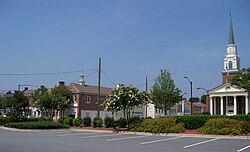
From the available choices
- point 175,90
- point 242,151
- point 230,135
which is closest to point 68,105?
point 175,90

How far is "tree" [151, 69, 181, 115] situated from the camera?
45906 mm

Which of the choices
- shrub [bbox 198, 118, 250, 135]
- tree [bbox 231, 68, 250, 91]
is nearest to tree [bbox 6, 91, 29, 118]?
shrub [bbox 198, 118, 250, 135]

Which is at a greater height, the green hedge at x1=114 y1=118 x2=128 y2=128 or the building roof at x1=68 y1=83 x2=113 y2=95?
the building roof at x1=68 y1=83 x2=113 y2=95

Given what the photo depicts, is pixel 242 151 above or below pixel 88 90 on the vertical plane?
below

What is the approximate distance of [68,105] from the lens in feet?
183

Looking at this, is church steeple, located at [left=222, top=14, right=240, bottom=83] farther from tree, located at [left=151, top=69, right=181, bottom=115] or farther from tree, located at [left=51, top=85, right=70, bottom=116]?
tree, located at [left=51, top=85, right=70, bottom=116]

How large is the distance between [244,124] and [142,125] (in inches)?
340

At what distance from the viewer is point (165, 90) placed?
45.7 m

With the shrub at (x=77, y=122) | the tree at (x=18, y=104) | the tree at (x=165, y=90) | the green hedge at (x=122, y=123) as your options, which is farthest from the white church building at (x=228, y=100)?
the tree at (x=18, y=104)

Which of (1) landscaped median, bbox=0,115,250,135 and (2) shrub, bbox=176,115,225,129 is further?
(2) shrub, bbox=176,115,225,129

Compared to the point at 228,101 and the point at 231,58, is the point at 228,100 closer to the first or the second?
the point at 228,101

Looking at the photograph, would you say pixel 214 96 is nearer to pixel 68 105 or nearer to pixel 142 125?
pixel 68 105

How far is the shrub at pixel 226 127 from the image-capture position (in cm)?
2361

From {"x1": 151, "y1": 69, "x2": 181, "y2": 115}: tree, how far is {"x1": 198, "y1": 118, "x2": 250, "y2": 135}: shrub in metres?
20.6
